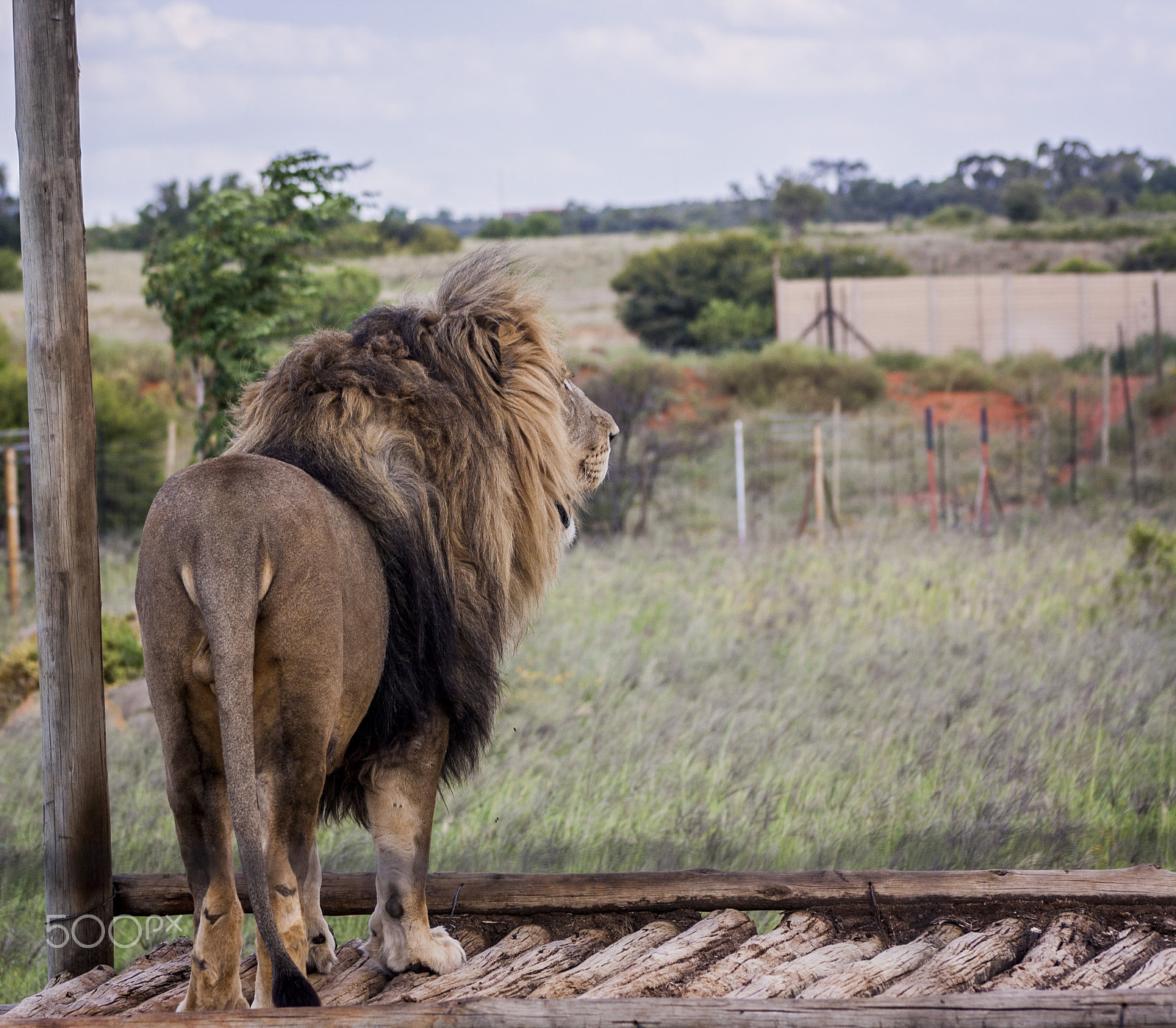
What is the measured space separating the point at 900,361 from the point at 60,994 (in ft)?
95.7

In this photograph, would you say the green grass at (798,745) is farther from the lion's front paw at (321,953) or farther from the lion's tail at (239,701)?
the lion's tail at (239,701)

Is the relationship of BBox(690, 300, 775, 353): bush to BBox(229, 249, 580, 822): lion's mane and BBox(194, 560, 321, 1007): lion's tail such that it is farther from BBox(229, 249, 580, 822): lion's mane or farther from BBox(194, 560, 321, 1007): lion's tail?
BBox(194, 560, 321, 1007): lion's tail

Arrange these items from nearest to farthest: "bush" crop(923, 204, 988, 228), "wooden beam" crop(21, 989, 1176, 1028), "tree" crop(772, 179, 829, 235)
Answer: "wooden beam" crop(21, 989, 1176, 1028), "bush" crop(923, 204, 988, 228), "tree" crop(772, 179, 829, 235)

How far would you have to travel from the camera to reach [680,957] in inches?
132

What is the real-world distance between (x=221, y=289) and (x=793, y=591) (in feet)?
19.2

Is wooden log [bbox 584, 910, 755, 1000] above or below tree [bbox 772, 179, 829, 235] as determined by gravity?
below

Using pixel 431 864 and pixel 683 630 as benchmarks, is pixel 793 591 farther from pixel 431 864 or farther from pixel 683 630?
pixel 431 864

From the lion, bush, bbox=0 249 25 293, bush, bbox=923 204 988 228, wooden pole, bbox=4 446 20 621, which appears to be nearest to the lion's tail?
the lion

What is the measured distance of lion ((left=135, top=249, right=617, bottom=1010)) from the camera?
2414 millimetres

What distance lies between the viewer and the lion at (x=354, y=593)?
2.41 metres

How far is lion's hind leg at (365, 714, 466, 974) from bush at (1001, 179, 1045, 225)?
50372 millimetres

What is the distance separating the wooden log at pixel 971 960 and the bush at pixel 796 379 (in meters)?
22.7

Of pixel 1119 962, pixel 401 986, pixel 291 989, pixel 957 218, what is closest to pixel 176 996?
pixel 401 986

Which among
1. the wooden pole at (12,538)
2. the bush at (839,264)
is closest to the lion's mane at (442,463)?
the wooden pole at (12,538)
